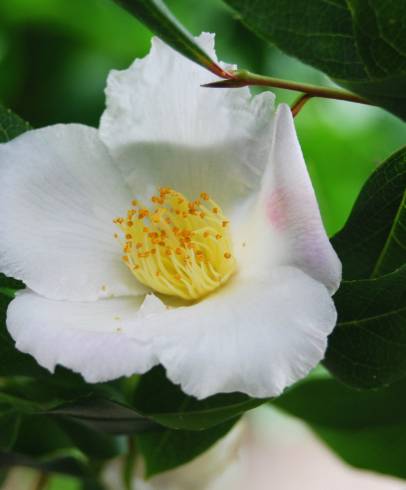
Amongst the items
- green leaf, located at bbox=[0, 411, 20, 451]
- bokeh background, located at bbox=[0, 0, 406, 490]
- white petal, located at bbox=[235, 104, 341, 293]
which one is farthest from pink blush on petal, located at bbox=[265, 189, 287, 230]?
bokeh background, located at bbox=[0, 0, 406, 490]

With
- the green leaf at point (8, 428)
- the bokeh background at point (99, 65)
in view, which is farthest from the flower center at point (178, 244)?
the bokeh background at point (99, 65)

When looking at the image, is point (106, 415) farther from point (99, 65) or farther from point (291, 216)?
point (99, 65)

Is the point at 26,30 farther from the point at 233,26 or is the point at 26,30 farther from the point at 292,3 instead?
the point at 292,3

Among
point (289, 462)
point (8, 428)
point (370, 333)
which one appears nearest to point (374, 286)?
point (370, 333)

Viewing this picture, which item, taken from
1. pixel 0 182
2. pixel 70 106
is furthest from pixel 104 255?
pixel 70 106

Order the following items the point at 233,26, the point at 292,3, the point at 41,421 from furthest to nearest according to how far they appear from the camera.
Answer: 1. the point at 233,26
2. the point at 41,421
3. the point at 292,3

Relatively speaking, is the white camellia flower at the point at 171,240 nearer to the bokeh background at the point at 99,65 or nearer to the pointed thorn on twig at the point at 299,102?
the pointed thorn on twig at the point at 299,102
